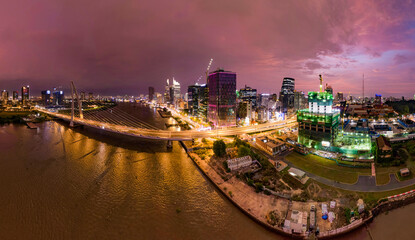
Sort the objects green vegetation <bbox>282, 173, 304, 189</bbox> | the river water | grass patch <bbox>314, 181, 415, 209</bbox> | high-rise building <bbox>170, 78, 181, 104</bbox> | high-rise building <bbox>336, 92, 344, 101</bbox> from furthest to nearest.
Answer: high-rise building <bbox>170, 78, 181, 104</bbox> → high-rise building <bbox>336, 92, 344, 101</bbox> → green vegetation <bbox>282, 173, 304, 189</bbox> → grass patch <bbox>314, 181, 415, 209</bbox> → the river water

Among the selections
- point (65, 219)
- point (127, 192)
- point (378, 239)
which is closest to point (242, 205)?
point (378, 239)

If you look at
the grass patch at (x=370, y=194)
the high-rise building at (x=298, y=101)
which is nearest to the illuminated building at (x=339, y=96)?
the high-rise building at (x=298, y=101)

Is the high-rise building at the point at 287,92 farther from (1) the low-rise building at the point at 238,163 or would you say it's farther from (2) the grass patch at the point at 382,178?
(1) the low-rise building at the point at 238,163

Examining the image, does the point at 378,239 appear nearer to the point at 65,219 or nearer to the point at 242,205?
the point at 242,205

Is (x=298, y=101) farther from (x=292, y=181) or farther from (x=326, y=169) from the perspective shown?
(x=292, y=181)

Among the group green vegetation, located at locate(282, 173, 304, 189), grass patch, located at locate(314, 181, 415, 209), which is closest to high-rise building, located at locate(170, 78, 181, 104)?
green vegetation, located at locate(282, 173, 304, 189)

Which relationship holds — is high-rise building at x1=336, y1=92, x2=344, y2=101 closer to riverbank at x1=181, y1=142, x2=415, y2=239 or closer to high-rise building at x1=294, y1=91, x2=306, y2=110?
Result: high-rise building at x1=294, y1=91, x2=306, y2=110
